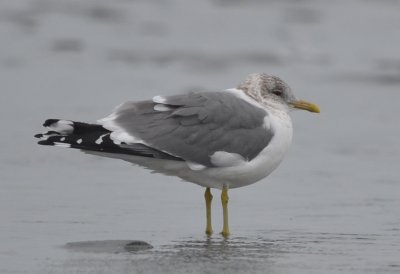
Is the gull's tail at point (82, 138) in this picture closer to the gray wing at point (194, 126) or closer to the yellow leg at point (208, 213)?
the gray wing at point (194, 126)

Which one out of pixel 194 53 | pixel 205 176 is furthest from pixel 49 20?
pixel 205 176

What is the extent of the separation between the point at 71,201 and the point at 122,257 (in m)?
1.94

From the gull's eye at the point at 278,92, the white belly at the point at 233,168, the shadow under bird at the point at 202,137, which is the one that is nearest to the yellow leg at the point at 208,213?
the shadow under bird at the point at 202,137

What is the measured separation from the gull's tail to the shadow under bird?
0.04 feet

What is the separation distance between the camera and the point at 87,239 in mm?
6980

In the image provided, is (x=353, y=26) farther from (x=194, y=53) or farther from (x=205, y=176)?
(x=205, y=176)

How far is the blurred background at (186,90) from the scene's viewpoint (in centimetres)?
674

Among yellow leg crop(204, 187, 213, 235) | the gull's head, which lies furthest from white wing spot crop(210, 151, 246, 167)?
the gull's head

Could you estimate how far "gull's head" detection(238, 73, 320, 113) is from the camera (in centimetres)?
783

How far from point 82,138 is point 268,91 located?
1577mm

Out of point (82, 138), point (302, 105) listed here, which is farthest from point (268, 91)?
point (82, 138)

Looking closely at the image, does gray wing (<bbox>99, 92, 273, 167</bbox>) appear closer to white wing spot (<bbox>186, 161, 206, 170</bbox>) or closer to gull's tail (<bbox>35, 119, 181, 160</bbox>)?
white wing spot (<bbox>186, 161, 206, 170</bbox>)

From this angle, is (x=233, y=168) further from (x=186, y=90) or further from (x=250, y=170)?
(x=186, y=90)

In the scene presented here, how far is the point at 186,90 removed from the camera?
1354cm
